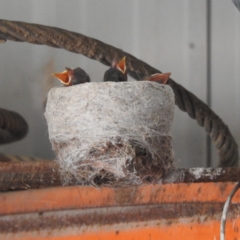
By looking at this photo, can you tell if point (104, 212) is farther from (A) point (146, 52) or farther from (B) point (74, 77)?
(A) point (146, 52)

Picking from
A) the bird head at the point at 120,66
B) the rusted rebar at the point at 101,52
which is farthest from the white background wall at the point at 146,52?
the bird head at the point at 120,66

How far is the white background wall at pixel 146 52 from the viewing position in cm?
147

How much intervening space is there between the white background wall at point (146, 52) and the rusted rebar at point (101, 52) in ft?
1.23

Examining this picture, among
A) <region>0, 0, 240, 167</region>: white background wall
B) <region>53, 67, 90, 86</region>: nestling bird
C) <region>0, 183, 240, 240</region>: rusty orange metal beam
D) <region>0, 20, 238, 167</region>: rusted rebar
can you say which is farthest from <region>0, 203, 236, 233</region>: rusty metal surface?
<region>0, 0, 240, 167</region>: white background wall

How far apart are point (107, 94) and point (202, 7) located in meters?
0.93

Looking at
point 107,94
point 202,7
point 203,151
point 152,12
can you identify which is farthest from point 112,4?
point 107,94

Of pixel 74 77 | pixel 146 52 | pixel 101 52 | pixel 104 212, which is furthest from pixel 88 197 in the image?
pixel 146 52

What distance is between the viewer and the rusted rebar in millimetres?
884

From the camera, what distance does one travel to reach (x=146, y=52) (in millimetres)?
1522

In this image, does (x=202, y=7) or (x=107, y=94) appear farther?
(x=202, y=7)

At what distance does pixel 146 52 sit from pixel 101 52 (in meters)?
0.60

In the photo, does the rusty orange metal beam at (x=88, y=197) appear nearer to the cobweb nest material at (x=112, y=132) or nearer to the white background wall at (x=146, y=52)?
the cobweb nest material at (x=112, y=132)

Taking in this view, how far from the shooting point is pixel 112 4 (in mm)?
1526

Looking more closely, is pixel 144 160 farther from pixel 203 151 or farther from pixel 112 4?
pixel 112 4
